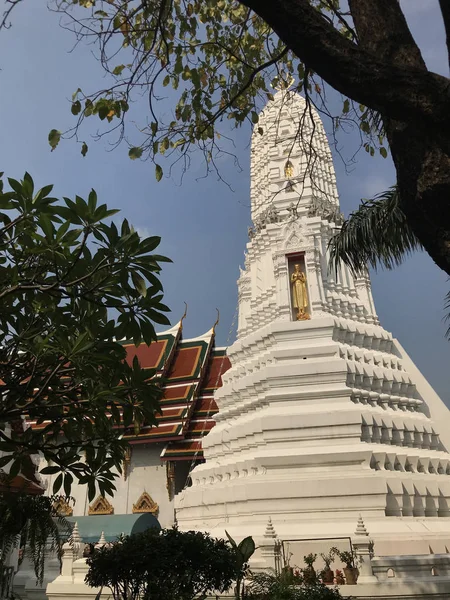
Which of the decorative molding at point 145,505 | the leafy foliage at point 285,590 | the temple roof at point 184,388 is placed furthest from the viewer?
the temple roof at point 184,388

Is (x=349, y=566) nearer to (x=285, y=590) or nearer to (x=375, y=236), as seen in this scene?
(x=285, y=590)

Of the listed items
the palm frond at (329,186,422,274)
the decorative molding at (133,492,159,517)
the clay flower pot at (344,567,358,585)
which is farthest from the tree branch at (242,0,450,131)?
the decorative molding at (133,492,159,517)

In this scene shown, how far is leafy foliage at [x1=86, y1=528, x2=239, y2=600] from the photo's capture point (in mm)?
6012

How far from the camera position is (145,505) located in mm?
22578

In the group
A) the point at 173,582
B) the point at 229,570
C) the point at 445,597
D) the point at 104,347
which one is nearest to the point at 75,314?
the point at 104,347

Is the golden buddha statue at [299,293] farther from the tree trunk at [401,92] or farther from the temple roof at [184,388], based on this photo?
the tree trunk at [401,92]

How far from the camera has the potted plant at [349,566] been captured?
8.92m

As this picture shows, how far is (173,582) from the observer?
6.00m

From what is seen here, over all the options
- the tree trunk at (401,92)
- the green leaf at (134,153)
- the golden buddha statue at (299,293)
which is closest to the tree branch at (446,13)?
the tree trunk at (401,92)

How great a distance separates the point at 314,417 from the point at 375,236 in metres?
6.97

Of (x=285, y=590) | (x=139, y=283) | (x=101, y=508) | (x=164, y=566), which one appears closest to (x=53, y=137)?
(x=139, y=283)

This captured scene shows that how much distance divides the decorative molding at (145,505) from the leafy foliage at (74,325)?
19.3 metres

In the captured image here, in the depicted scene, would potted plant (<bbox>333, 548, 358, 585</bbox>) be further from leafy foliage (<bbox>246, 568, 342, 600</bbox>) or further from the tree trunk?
the tree trunk

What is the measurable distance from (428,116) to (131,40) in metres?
4.23
